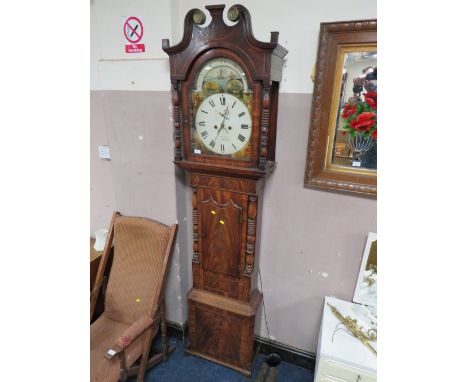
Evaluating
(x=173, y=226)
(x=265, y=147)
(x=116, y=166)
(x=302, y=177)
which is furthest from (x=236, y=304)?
(x=116, y=166)

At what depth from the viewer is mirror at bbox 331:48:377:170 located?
118cm

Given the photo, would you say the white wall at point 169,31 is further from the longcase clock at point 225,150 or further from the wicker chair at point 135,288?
the wicker chair at point 135,288

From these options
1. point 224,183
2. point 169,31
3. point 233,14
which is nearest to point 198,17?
point 233,14

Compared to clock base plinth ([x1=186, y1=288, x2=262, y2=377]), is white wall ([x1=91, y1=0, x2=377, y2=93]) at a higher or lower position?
higher

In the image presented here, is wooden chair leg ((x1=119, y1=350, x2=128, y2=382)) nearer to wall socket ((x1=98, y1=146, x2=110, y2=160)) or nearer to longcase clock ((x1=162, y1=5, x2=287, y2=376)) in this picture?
longcase clock ((x1=162, y1=5, x2=287, y2=376))

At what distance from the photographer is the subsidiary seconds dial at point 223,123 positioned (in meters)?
1.23

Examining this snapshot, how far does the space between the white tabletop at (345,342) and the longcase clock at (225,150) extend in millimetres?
394

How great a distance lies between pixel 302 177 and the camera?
1.44 metres

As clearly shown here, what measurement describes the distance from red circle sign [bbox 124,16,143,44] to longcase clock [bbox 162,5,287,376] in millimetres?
326

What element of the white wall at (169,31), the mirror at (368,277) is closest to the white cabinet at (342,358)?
the mirror at (368,277)

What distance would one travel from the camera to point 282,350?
181cm

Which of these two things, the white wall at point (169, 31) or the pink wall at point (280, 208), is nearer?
the white wall at point (169, 31)

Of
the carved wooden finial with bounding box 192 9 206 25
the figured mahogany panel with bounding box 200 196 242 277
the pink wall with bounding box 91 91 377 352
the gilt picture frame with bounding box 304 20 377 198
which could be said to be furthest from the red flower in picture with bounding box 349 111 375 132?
the carved wooden finial with bounding box 192 9 206 25

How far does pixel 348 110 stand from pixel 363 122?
86mm
